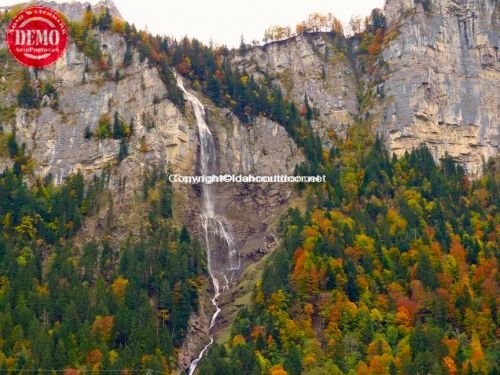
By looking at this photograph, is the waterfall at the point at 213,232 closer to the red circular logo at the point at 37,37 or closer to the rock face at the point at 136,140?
the rock face at the point at 136,140

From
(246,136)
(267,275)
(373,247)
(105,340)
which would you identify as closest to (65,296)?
(105,340)

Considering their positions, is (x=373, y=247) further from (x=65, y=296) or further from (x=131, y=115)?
(x=131, y=115)

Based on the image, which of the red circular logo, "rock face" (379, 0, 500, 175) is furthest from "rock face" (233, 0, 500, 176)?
the red circular logo

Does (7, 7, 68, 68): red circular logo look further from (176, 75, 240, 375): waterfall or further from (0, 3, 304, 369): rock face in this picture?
(176, 75, 240, 375): waterfall
